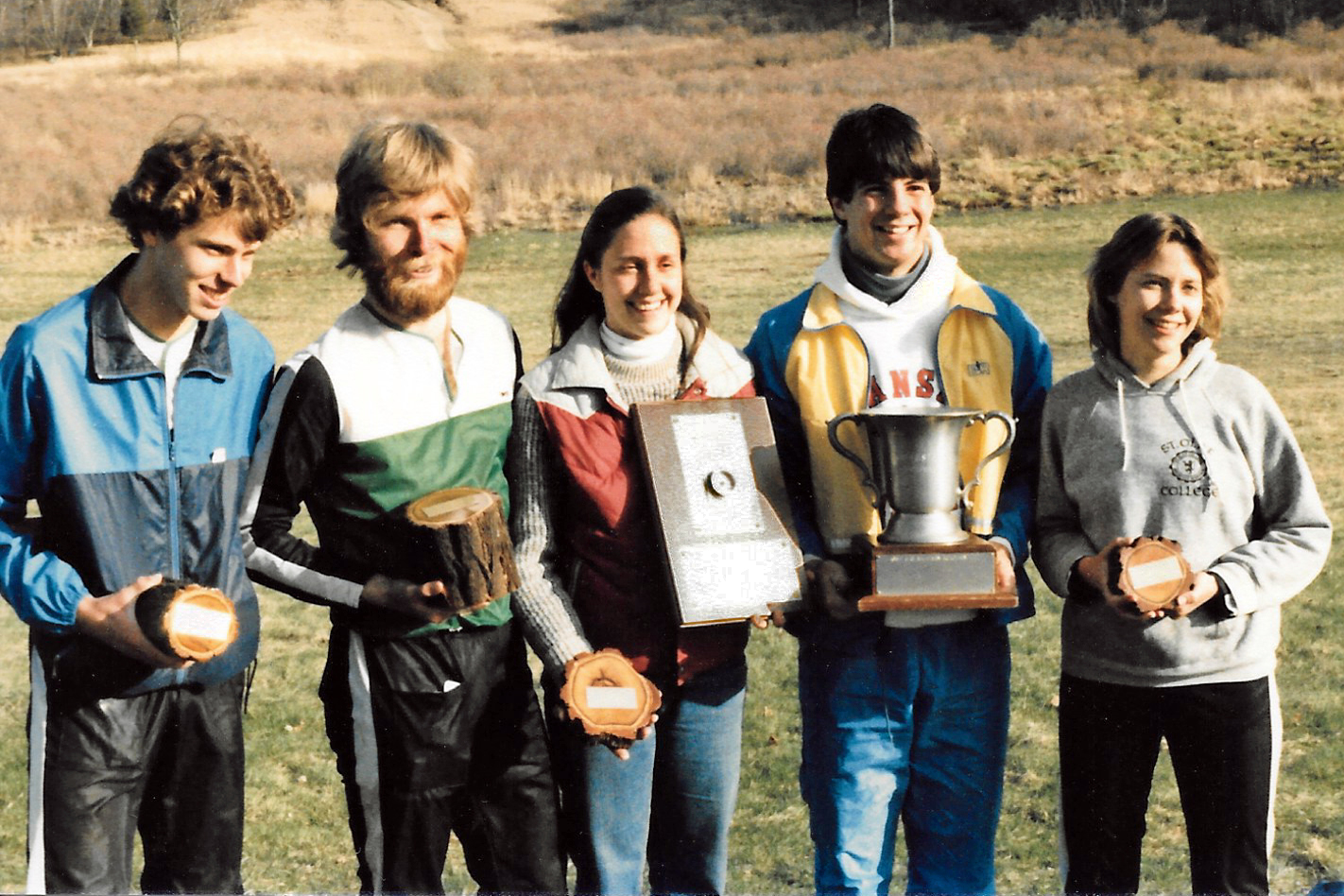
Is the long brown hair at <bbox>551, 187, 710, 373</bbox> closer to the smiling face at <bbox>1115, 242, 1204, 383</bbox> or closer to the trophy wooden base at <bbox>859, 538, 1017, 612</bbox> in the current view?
the trophy wooden base at <bbox>859, 538, 1017, 612</bbox>

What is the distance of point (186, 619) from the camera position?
2771mm

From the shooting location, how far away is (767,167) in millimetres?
24281

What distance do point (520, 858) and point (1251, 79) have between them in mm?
26784

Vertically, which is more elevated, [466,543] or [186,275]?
[186,275]

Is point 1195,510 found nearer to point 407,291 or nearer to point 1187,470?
point 1187,470

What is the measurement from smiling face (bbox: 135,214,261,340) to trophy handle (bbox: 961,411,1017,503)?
146 centimetres

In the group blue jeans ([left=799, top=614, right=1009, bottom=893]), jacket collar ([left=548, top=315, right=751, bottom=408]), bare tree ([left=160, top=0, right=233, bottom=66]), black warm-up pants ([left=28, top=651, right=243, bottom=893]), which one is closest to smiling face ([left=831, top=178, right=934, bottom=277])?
jacket collar ([left=548, top=315, right=751, bottom=408])

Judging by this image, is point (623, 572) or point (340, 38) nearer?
point (623, 572)

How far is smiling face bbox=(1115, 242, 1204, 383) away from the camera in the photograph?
312 cm

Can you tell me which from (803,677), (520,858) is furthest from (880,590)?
(520,858)

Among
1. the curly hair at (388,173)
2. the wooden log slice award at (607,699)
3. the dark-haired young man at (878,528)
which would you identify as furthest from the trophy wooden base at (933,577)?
the curly hair at (388,173)

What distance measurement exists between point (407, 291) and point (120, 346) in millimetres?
550

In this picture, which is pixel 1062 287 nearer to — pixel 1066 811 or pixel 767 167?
pixel 767 167

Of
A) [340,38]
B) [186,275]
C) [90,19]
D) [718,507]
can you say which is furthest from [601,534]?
[90,19]
